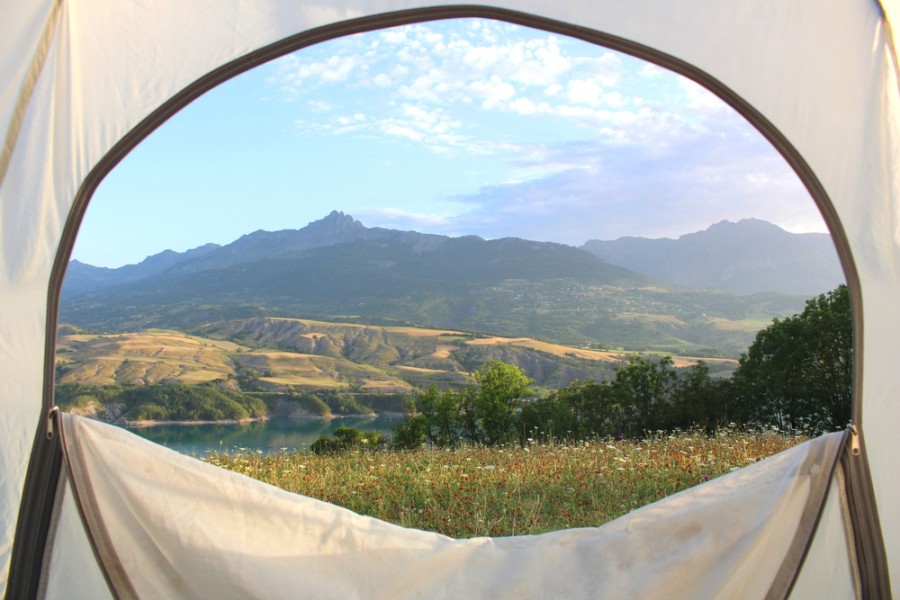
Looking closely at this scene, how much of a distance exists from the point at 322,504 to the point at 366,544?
10.0 inches

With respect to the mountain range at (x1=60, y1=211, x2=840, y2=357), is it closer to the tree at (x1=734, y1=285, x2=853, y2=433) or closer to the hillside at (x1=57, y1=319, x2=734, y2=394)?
the hillside at (x1=57, y1=319, x2=734, y2=394)

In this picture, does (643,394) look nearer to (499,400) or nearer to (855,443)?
(499,400)

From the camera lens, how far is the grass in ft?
17.3

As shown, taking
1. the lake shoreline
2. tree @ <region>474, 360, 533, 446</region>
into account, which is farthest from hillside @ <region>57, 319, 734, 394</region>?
tree @ <region>474, 360, 533, 446</region>

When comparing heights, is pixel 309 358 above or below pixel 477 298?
below

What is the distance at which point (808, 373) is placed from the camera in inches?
452

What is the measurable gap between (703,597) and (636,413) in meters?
9.71

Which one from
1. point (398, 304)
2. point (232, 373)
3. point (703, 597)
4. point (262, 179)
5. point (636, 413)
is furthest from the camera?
point (262, 179)

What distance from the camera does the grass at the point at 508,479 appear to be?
5.28 meters

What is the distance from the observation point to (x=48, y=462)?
2914mm

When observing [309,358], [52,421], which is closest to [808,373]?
[52,421]

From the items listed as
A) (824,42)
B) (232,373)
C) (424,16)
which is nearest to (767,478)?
(824,42)

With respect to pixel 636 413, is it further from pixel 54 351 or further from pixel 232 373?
pixel 232 373

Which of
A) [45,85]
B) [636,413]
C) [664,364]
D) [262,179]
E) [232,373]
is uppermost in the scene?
[262,179]
